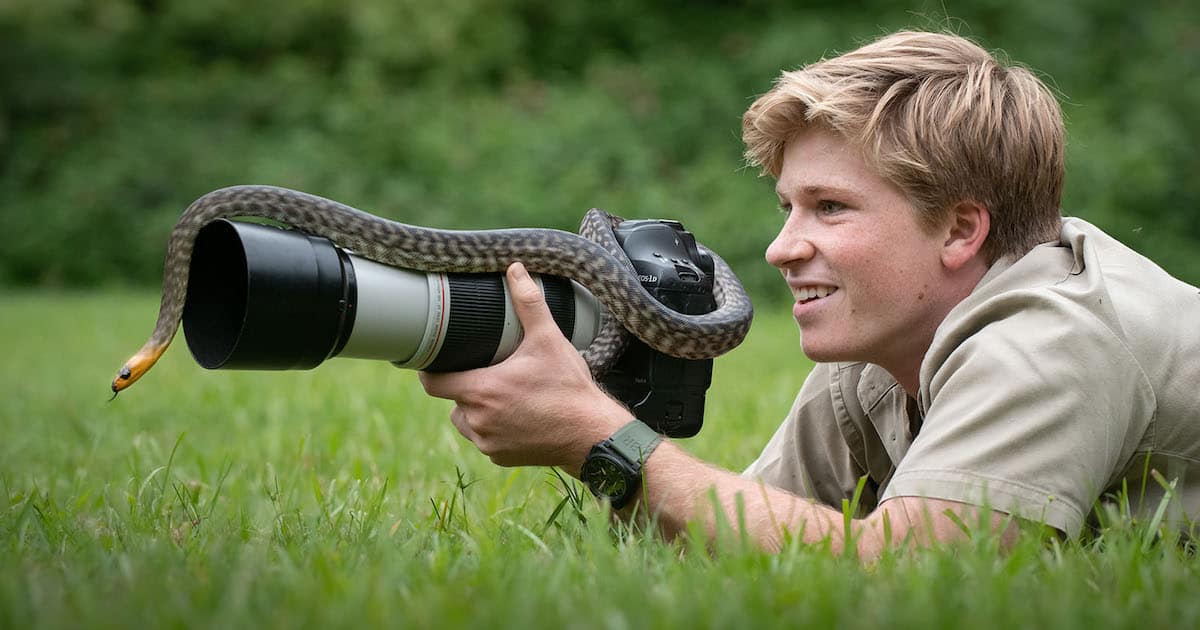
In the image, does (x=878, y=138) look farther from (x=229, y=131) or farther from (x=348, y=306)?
(x=229, y=131)

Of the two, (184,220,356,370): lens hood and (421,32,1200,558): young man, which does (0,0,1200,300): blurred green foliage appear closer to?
(421,32,1200,558): young man

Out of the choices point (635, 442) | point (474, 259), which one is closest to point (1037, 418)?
point (635, 442)

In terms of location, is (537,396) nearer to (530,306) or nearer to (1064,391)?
(530,306)

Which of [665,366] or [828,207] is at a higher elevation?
[828,207]

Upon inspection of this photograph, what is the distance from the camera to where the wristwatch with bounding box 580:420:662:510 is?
2.58 m

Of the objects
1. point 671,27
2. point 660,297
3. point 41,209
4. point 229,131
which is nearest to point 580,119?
point 671,27

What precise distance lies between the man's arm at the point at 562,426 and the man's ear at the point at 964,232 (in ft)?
2.25

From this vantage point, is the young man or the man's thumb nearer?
the young man

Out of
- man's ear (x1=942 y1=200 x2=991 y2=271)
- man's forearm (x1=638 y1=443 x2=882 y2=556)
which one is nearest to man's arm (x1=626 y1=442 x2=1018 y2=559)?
man's forearm (x1=638 y1=443 x2=882 y2=556)

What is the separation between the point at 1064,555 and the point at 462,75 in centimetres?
1749

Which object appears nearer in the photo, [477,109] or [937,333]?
[937,333]

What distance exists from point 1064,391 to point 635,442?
0.89 m

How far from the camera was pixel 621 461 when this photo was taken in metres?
2.59

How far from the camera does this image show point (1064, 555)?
2254mm
